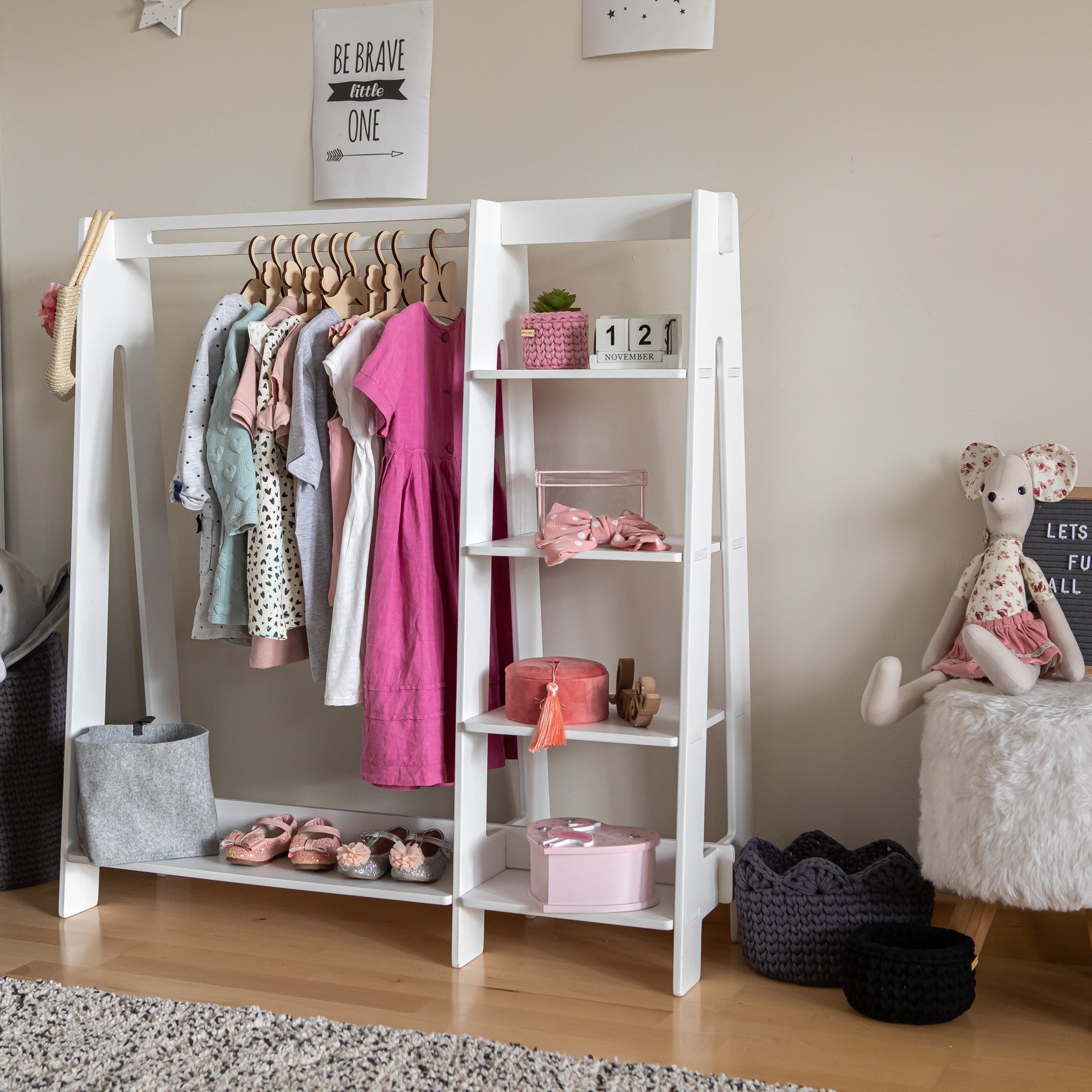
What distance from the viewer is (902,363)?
224cm

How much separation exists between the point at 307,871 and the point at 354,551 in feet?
2.10

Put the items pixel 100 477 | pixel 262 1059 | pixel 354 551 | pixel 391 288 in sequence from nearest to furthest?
1. pixel 262 1059
2. pixel 354 551
3. pixel 391 288
4. pixel 100 477

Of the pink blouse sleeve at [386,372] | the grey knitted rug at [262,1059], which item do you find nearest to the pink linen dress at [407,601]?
the pink blouse sleeve at [386,372]

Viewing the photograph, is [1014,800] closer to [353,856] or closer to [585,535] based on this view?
[585,535]

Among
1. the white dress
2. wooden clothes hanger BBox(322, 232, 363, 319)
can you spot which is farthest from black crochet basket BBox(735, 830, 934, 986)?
wooden clothes hanger BBox(322, 232, 363, 319)

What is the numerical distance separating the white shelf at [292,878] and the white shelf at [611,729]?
323mm

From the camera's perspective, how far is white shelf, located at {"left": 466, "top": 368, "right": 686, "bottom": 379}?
6.33 ft

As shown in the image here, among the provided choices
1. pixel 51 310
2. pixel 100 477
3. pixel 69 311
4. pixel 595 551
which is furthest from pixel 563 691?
pixel 51 310

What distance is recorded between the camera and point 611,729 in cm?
202

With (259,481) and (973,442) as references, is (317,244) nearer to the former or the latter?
(259,481)

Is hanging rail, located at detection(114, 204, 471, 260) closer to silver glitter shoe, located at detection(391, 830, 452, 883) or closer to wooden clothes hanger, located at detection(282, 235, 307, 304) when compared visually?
wooden clothes hanger, located at detection(282, 235, 307, 304)

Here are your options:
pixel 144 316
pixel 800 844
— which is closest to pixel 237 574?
pixel 144 316

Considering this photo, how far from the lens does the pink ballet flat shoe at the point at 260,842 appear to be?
226 centimetres

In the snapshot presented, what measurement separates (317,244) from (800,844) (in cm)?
147
